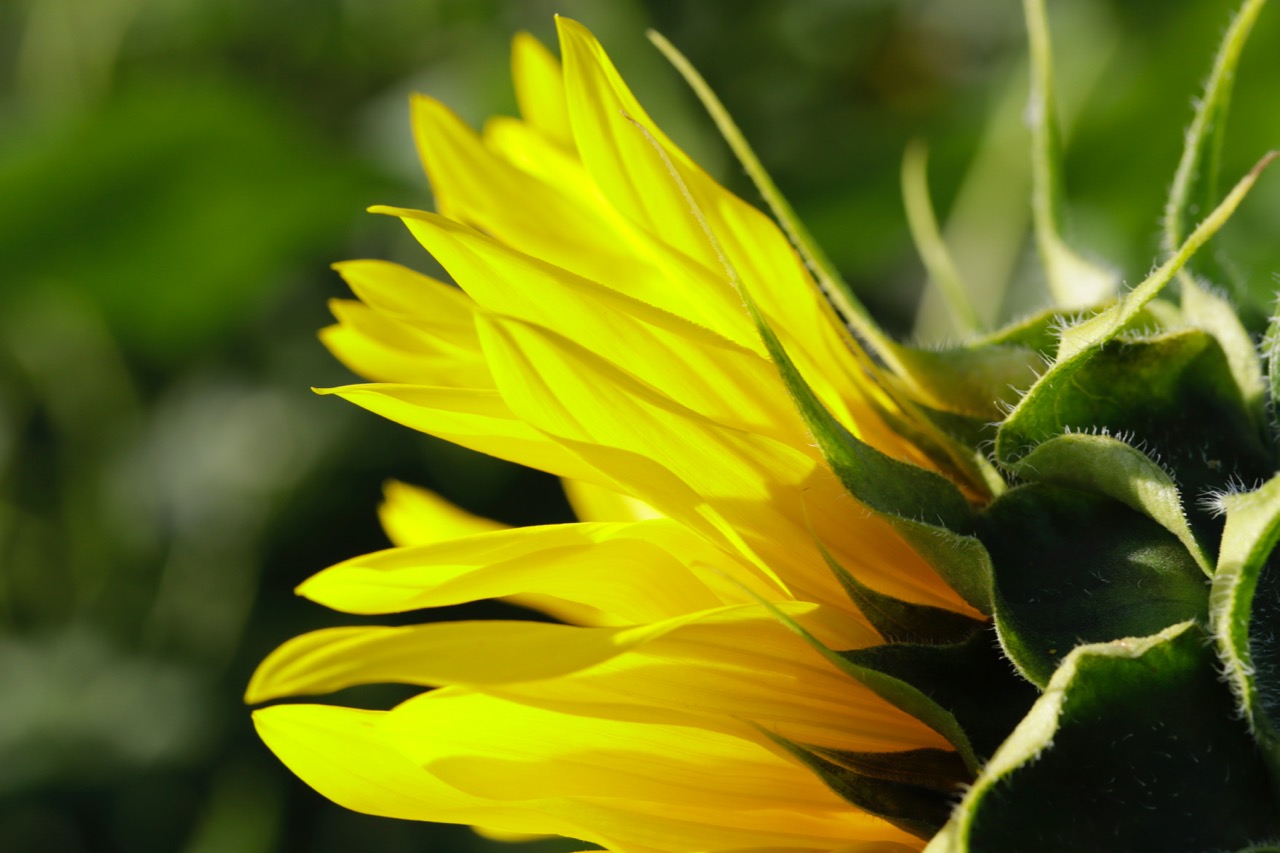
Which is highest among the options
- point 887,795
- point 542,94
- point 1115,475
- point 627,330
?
point 542,94

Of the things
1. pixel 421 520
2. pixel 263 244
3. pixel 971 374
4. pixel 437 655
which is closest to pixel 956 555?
pixel 971 374

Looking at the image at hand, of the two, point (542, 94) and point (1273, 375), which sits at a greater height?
point (542, 94)

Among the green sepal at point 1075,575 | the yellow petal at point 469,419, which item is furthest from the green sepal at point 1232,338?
the yellow petal at point 469,419

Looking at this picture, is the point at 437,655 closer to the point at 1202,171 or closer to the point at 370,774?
the point at 370,774

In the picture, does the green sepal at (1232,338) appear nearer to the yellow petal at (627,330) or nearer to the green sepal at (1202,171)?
the green sepal at (1202,171)

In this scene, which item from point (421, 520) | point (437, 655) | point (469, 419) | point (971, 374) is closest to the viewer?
point (437, 655)

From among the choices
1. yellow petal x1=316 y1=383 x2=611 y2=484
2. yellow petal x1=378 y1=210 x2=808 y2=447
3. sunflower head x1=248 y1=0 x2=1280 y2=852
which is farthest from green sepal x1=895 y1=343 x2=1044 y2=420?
yellow petal x1=316 y1=383 x2=611 y2=484

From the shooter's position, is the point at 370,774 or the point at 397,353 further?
the point at 397,353
